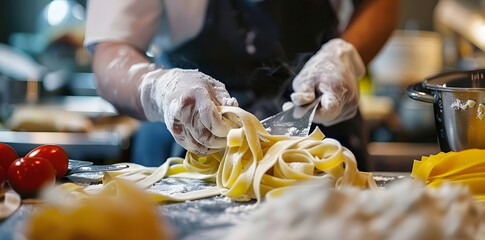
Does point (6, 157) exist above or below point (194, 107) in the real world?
below

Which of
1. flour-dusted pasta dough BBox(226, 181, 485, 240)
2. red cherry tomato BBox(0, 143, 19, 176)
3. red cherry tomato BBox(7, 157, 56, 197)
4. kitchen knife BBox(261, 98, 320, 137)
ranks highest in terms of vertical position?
flour-dusted pasta dough BBox(226, 181, 485, 240)

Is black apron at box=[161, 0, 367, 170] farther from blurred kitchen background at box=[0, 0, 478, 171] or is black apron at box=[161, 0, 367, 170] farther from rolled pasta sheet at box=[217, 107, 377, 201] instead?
blurred kitchen background at box=[0, 0, 478, 171]

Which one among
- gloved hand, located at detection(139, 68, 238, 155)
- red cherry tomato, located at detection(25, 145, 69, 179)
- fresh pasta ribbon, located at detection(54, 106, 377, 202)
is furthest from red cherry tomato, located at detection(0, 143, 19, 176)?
gloved hand, located at detection(139, 68, 238, 155)

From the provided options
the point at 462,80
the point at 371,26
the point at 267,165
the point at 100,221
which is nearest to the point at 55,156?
the point at 267,165

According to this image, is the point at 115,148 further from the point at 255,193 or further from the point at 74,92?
the point at 255,193

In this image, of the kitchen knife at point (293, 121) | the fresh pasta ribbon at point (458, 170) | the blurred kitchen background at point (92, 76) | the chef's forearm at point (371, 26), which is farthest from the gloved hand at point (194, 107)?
the blurred kitchen background at point (92, 76)

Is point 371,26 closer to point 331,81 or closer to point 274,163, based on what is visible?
point 331,81

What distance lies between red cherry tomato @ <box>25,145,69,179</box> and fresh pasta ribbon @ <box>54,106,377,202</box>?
0.09 m

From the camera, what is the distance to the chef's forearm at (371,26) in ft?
5.72

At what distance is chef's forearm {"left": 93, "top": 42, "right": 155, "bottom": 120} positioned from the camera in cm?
142

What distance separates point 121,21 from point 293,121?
688 mm

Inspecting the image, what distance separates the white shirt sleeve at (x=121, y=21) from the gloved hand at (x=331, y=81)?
53cm

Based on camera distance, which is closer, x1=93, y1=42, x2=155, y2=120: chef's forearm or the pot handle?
the pot handle

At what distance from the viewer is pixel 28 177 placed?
990 millimetres
